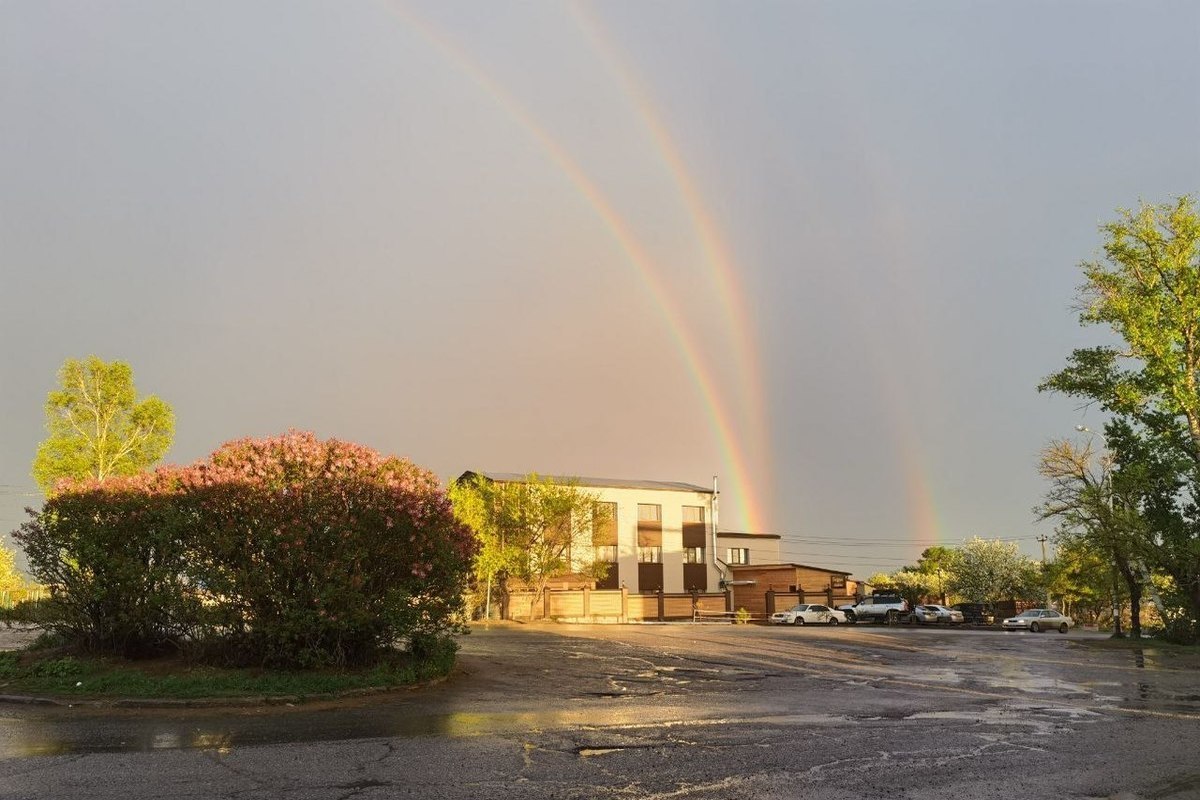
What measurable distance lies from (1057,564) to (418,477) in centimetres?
5948

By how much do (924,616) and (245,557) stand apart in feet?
179

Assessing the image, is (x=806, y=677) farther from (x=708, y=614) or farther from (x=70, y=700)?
(x=708, y=614)

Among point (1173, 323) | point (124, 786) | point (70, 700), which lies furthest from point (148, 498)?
point (1173, 323)

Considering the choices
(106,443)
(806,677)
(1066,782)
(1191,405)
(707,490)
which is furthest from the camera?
(707,490)

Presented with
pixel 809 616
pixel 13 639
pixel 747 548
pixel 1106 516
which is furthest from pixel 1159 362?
pixel 747 548

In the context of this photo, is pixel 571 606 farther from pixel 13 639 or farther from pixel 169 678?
pixel 169 678

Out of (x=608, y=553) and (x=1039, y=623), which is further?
(x=608, y=553)

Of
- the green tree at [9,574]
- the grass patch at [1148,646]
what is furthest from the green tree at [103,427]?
the grass patch at [1148,646]

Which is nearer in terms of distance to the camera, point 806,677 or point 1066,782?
point 1066,782

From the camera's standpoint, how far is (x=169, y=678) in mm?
13766

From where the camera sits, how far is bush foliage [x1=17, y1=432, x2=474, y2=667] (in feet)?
47.7

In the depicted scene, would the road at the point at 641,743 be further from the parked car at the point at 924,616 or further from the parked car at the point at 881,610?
the parked car at the point at 881,610

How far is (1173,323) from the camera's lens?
37594 mm

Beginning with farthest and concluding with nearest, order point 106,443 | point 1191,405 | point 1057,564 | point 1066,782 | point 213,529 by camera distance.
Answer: point 1057,564 → point 106,443 → point 1191,405 → point 213,529 → point 1066,782
